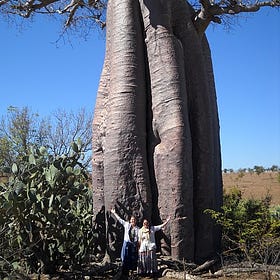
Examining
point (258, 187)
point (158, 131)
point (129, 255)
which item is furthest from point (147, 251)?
point (258, 187)

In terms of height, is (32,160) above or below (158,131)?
below

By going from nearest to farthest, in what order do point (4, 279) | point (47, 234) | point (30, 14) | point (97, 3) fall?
point (4, 279), point (47, 234), point (30, 14), point (97, 3)

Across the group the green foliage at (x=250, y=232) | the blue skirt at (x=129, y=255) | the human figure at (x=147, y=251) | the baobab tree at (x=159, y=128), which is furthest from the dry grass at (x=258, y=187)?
the blue skirt at (x=129, y=255)

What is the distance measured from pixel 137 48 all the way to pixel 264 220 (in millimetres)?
2283

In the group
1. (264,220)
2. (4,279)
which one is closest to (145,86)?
(264,220)

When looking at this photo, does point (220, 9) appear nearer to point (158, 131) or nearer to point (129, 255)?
point (158, 131)

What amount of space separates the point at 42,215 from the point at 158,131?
1.51 metres

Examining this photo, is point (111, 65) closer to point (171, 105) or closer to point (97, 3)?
point (171, 105)

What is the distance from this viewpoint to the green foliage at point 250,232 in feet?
13.7

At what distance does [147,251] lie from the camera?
4.30 meters

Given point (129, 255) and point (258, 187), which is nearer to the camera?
point (129, 255)

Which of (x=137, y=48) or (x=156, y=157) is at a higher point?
(x=137, y=48)

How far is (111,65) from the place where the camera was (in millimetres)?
5211

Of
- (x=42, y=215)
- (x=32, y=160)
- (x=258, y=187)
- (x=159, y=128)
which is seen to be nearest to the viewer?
(x=42, y=215)
